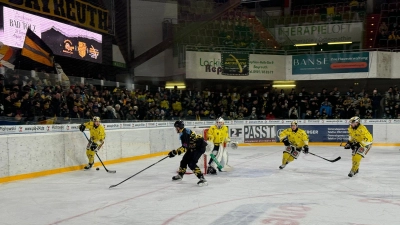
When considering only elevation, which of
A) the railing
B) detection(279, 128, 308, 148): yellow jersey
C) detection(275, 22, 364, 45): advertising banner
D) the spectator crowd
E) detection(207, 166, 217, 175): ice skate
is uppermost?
detection(275, 22, 364, 45): advertising banner

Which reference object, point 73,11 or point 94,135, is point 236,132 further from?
point 94,135

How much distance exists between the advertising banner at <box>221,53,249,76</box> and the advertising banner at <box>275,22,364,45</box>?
11.1 ft

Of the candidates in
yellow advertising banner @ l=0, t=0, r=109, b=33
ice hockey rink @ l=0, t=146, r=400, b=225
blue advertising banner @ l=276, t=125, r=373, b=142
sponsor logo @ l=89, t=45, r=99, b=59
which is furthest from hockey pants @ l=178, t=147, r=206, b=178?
blue advertising banner @ l=276, t=125, r=373, b=142

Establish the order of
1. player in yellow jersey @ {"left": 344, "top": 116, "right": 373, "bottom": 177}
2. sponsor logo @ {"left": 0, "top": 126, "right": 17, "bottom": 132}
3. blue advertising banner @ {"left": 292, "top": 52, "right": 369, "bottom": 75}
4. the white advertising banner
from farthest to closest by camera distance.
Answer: blue advertising banner @ {"left": 292, "top": 52, "right": 369, "bottom": 75} < the white advertising banner < player in yellow jersey @ {"left": 344, "top": 116, "right": 373, "bottom": 177} < sponsor logo @ {"left": 0, "top": 126, "right": 17, "bottom": 132}

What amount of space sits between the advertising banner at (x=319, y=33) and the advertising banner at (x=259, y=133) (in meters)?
7.18

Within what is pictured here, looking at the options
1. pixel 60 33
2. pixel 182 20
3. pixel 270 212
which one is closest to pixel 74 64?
pixel 60 33

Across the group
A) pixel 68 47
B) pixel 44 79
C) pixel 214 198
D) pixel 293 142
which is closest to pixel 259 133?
pixel 293 142

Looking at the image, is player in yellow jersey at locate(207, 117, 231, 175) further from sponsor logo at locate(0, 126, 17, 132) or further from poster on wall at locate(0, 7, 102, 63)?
poster on wall at locate(0, 7, 102, 63)

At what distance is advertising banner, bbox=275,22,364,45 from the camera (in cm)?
2453

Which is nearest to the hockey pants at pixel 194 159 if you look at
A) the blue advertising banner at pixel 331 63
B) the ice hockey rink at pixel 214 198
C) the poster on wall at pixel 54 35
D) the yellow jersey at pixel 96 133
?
the ice hockey rink at pixel 214 198

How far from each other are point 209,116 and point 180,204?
12.3 m

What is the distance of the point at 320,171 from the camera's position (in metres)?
10.4

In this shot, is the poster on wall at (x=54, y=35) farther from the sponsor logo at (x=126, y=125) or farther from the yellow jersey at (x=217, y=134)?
the yellow jersey at (x=217, y=134)

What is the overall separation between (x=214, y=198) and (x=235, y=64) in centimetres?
1581
